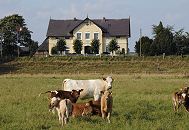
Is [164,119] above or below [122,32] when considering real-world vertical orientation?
below

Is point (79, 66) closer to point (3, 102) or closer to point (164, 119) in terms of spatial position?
point (3, 102)

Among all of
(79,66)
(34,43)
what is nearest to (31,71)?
(79,66)

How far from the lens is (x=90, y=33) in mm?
98312

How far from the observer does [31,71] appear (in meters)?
74.8

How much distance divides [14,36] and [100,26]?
24.3 m

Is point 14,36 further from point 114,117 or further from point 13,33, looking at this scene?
point 114,117

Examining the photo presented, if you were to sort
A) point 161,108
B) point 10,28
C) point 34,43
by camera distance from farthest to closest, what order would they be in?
point 34,43
point 10,28
point 161,108

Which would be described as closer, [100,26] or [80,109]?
[80,109]

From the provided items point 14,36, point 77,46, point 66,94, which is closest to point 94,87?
point 66,94

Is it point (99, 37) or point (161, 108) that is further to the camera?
point (99, 37)

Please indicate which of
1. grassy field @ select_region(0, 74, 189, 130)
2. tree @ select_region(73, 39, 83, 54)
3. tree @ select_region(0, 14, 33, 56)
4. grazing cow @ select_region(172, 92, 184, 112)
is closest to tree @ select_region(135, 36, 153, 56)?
tree @ select_region(73, 39, 83, 54)

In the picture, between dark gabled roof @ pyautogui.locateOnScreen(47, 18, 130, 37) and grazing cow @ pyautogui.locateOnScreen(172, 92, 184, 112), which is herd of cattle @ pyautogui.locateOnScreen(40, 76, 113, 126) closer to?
grazing cow @ pyautogui.locateOnScreen(172, 92, 184, 112)

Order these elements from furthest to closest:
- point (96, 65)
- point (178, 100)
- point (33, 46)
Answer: point (33, 46)
point (96, 65)
point (178, 100)

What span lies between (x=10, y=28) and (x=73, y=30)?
20.3m
